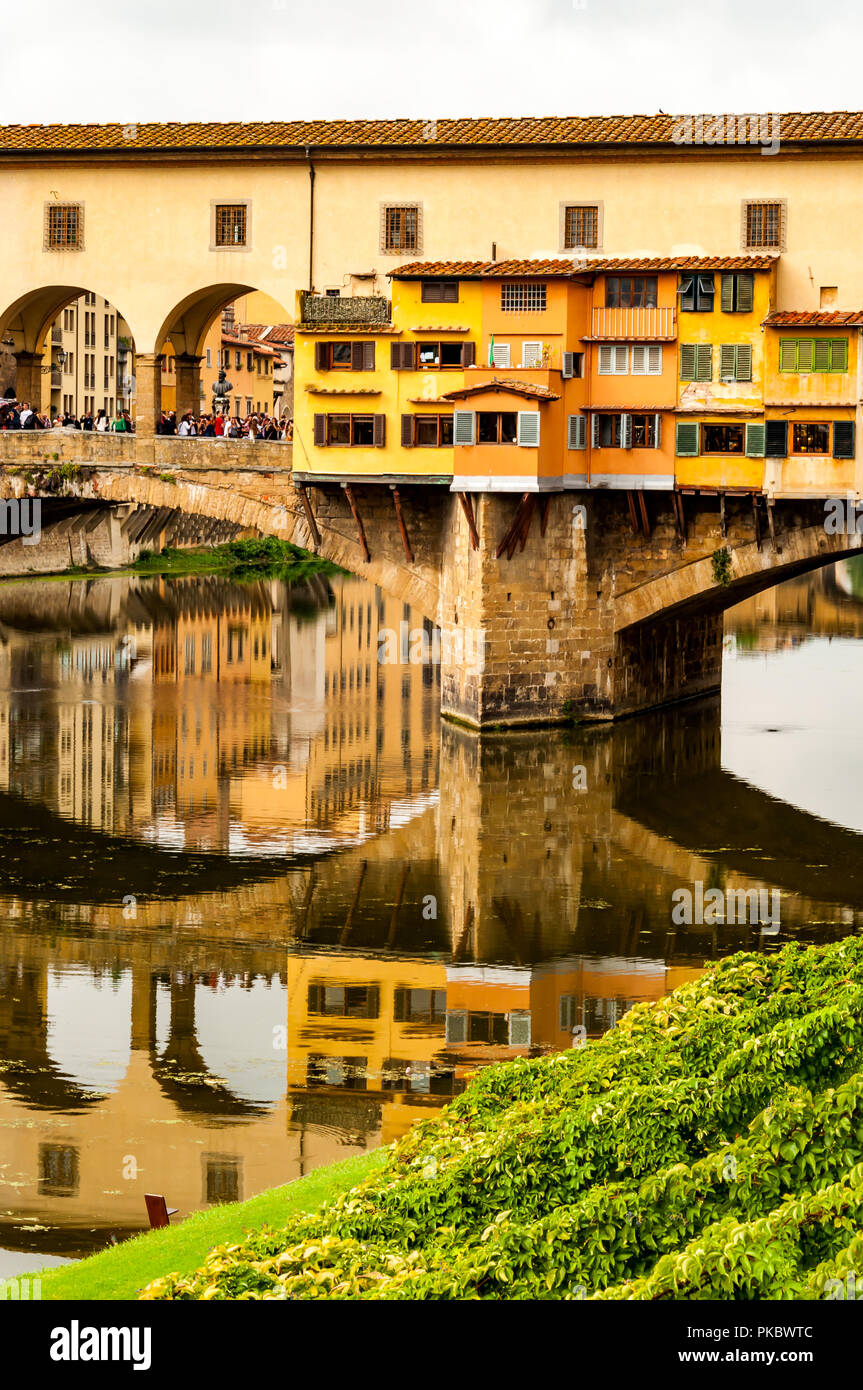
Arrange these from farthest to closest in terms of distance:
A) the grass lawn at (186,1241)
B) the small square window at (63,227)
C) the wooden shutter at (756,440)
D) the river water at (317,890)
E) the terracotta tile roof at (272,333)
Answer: the terracotta tile roof at (272,333) < the small square window at (63,227) < the wooden shutter at (756,440) < the river water at (317,890) < the grass lawn at (186,1241)

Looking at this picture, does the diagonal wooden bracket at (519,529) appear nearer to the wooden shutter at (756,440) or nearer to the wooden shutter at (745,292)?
the wooden shutter at (756,440)

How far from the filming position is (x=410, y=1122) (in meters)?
15.7

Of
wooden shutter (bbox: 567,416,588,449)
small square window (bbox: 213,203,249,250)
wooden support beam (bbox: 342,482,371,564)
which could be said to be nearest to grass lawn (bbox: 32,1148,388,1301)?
wooden shutter (bbox: 567,416,588,449)

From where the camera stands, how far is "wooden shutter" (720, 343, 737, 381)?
33.9 meters

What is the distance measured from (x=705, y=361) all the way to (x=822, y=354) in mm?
2067

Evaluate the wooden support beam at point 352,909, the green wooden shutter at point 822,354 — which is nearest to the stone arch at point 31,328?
the green wooden shutter at point 822,354

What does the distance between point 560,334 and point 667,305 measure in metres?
1.98

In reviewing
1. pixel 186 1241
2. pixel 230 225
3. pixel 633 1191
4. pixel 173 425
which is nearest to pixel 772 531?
pixel 230 225

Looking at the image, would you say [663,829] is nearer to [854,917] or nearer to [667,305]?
[854,917]

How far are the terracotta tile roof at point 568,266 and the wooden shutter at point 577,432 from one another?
2607 millimetres

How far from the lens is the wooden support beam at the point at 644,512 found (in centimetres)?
3503

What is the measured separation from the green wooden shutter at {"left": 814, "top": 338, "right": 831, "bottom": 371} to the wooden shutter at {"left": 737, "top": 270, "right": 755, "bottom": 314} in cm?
136

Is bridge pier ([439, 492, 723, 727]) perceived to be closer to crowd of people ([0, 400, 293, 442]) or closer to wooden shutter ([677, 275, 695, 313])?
wooden shutter ([677, 275, 695, 313])

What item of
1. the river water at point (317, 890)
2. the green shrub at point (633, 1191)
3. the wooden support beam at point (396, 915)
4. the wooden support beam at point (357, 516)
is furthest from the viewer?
the wooden support beam at point (357, 516)
